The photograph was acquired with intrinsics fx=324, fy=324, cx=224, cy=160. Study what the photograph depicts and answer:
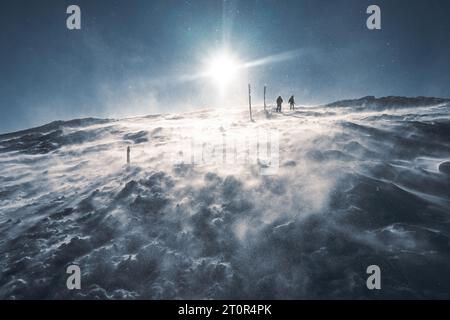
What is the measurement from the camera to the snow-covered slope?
32.9 feet

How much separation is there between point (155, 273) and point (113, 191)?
6.73 metres

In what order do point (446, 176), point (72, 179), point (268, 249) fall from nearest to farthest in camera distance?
point (268, 249) → point (446, 176) → point (72, 179)

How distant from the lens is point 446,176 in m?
15.1

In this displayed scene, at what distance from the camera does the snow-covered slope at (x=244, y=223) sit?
10016mm

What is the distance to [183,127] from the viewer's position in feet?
99.3

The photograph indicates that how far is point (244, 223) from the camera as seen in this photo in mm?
12383
